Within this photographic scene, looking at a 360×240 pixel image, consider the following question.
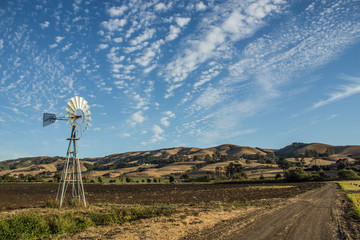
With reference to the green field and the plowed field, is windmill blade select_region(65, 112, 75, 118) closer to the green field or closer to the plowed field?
the plowed field

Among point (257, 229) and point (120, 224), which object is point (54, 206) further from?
point (257, 229)

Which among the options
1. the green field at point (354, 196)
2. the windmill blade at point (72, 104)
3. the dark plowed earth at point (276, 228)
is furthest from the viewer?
the windmill blade at point (72, 104)

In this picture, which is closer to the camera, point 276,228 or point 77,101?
point 276,228

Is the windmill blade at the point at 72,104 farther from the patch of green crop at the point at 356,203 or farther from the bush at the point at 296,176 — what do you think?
the bush at the point at 296,176

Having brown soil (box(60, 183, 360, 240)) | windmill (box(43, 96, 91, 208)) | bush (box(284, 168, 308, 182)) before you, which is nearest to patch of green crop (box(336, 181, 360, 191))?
bush (box(284, 168, 308, 182))

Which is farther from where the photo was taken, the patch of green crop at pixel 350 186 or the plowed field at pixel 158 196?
the patch of green crop at pixel 350 186

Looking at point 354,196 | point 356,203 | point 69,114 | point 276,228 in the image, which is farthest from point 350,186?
point 69,114

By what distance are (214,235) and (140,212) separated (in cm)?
852

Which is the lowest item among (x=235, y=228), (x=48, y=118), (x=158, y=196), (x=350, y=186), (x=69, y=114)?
(x=350, y=186)

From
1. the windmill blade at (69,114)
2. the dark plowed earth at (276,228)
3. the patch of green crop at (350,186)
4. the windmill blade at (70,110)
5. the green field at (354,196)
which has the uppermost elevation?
the windmill blade at (70,110)

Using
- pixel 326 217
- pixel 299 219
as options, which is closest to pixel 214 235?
pixel 299 219

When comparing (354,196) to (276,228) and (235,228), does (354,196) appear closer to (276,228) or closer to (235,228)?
(276,228)

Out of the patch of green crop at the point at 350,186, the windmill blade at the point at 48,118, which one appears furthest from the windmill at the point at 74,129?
the patch of green crop at the point at 350,186

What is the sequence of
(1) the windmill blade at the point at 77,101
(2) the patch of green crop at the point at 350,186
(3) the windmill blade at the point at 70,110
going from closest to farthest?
(3) the windmill blade at the point at 70,110
(1) the windmill blade at the point at 77,101
(2) the patch of green crop at the point at 350,186
